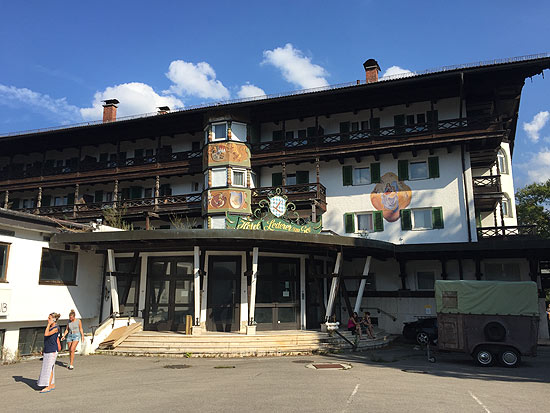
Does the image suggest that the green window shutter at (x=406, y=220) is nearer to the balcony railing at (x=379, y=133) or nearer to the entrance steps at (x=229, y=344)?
the balcony railing at (x=379, y=133)

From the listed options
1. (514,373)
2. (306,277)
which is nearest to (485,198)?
(306,277)

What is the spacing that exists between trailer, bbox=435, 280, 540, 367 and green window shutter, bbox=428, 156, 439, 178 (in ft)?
40.5

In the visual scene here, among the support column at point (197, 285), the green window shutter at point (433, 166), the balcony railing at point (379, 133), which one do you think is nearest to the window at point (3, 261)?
the support column at point (197, 285)

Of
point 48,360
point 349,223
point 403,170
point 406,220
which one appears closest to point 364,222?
point 349,223

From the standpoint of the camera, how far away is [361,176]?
29.0 metres

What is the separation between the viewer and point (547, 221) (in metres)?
43.8

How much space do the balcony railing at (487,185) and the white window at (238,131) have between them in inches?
585

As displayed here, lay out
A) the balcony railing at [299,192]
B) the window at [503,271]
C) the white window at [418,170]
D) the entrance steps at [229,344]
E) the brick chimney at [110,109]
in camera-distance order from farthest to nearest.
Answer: the brick chimney at [110,109]
the balcony railing at [299,192]
the white window at [418,170]
the window at [503,271]
the entrance steps at [229,344]

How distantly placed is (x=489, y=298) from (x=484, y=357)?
198 cm

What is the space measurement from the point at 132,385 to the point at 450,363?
1078cm

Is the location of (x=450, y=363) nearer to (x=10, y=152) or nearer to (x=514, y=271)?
(x=514, y=271)

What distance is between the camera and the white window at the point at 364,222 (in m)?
28.2

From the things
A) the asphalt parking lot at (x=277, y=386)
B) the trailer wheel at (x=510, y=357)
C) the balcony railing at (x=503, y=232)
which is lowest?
the asphalt parking lot at (x=277, y=386)

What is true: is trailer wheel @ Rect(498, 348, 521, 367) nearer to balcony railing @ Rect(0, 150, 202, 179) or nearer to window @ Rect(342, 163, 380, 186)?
window @ Rect(342, 163, 380, 186)
